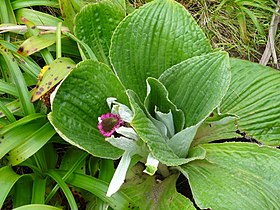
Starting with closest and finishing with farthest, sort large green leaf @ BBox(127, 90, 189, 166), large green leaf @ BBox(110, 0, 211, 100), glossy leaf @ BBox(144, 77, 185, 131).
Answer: large green leaf @ BBox(127, 90, 189, 166), glossy leaf @ BBox(144, 77, 185, 131), large green leaf @ BBox(110, 0, 211, 100)

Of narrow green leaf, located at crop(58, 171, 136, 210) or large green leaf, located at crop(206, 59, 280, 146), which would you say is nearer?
narrow green leaf, located at crop(58, 171, 136, 210)

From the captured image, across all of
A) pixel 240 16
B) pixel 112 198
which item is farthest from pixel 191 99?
pixel 240 16

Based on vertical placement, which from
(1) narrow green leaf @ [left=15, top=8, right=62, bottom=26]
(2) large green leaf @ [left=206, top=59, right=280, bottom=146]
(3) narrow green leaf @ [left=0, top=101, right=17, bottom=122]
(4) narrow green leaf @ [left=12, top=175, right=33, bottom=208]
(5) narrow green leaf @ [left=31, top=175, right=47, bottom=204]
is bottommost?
(4) narrow green leaf @ [left=12, top=175, right=33, bottom=208]

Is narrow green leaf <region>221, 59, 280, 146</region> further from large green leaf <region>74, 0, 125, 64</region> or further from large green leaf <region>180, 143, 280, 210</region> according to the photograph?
large green leaf <region>74, 0, 125, 64</region>

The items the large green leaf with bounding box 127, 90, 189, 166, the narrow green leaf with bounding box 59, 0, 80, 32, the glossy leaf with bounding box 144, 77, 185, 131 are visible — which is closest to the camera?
the large green leaf with bounding box 127, 90, 189, 166

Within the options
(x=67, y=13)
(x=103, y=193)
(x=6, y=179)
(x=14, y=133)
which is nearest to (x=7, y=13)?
(x=67, y=13)

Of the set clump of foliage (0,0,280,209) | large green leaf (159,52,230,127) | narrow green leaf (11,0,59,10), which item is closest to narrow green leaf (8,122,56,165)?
clump of foliage (0,0,280,209)

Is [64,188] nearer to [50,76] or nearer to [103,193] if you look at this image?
A: [103,193]

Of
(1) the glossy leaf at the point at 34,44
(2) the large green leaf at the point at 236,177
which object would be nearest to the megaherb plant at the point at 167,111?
(2) the large green leaf at the point at 236,177
